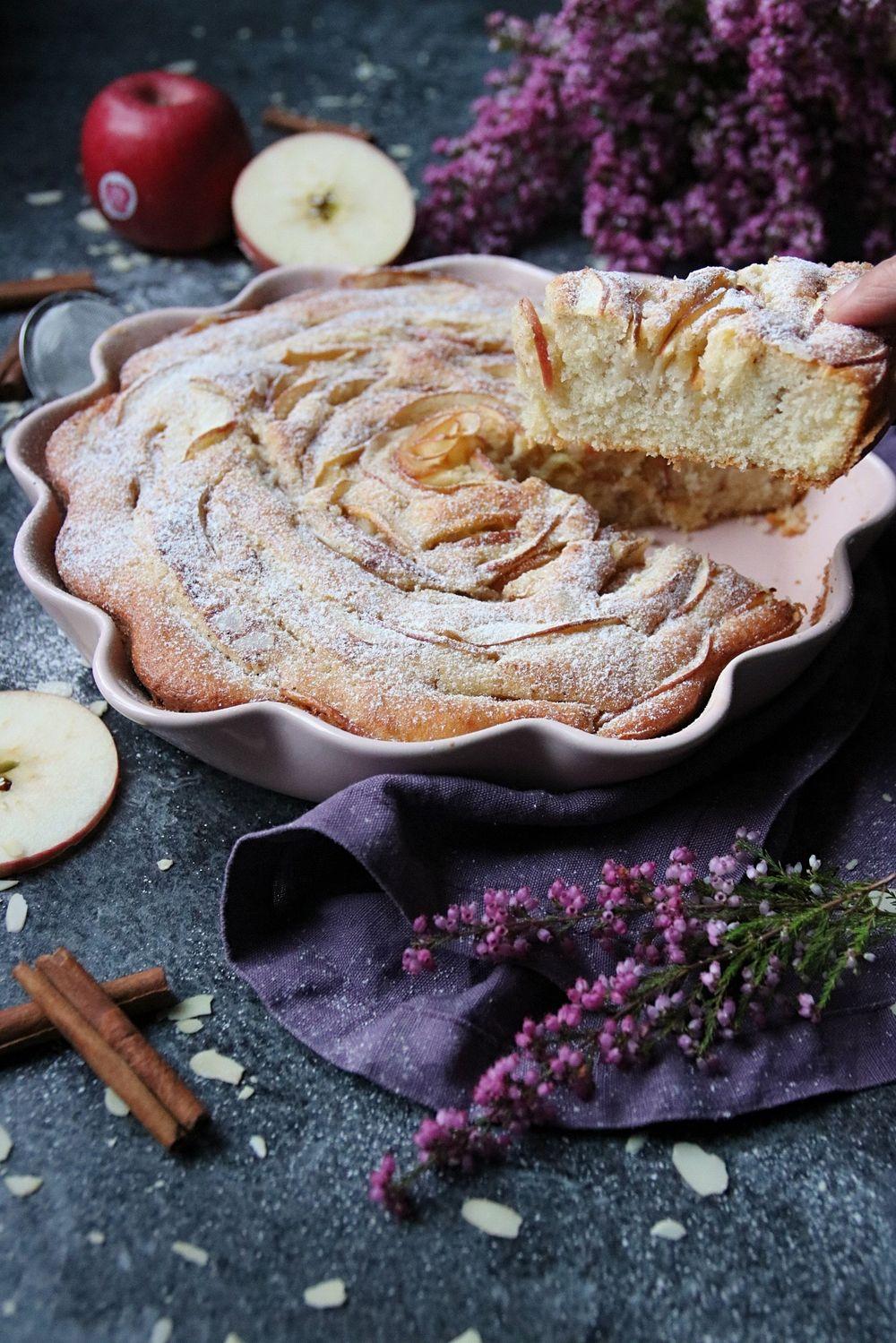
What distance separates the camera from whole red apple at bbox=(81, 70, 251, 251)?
2787 millimetres

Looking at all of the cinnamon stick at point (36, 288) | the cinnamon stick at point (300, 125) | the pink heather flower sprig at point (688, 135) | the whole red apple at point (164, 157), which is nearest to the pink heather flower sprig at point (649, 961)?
the pink heather flower sprig at point (688, 135)

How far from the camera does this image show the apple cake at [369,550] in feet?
5.61

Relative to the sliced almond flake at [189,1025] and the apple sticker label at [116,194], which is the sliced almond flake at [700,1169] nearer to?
the sliced almond flake at [189,1025]

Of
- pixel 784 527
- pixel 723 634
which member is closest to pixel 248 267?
pixel 784 527

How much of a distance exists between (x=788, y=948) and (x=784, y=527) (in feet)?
3.13

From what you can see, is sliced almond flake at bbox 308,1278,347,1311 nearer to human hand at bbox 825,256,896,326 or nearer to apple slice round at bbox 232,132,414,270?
human hand at bbox 825,256,896,326

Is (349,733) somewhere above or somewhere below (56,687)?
above

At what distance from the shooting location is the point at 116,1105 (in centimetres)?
144

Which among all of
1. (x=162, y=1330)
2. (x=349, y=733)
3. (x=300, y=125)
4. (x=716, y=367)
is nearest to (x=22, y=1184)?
(x=162, y=1330)

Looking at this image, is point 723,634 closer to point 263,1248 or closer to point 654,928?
point 654,928

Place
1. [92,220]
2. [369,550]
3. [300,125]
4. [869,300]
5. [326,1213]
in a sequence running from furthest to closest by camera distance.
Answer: [300,125] → [92,220] → [369,550] → [869,300] → [326,1213]

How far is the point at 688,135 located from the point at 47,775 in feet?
6.68

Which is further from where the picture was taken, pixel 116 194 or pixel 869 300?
pixel 116 194

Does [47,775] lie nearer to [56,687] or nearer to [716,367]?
[56,687]
